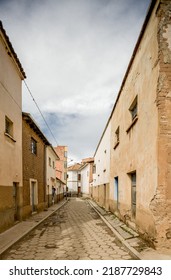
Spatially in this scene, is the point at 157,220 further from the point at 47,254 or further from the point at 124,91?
the point at 124,91

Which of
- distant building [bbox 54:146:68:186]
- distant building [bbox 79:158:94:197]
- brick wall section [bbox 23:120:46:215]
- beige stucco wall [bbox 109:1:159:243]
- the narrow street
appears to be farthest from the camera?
distant building [bbox 54:146:68:186]

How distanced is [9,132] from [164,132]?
621 cm

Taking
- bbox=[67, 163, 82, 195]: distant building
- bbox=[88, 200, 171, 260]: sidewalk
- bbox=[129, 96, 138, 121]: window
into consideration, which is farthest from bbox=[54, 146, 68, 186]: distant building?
bbox=[88, 200, 171, 260]: sidewalk

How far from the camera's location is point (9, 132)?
966 centimetres

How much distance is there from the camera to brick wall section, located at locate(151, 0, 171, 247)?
5.48 metres

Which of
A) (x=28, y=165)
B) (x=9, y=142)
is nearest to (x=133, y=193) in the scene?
(x=9, y=142)

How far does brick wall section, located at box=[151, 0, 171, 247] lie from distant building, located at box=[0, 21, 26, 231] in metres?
4.87

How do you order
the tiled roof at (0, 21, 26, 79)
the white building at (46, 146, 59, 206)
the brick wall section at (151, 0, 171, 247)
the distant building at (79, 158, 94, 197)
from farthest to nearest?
1. the distant building at (79, 158, 94, 197)
2. the white building at (46, 146, 59, 206)
3. the tiled roof at (0, 21, 26, 79)
4. the brick wall section at (151, 0, 171, 247)

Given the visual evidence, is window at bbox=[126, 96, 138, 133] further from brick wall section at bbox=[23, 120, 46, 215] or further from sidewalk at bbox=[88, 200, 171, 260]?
brick wall section at bbox=[23, 120, 46, 215]

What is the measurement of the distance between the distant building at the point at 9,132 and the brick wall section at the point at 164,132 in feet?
16.0

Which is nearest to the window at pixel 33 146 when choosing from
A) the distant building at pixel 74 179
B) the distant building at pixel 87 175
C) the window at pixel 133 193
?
the window at pixel 133 193

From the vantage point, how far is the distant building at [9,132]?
821 cm

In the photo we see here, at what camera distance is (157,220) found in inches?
217
